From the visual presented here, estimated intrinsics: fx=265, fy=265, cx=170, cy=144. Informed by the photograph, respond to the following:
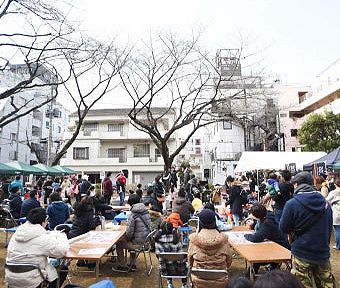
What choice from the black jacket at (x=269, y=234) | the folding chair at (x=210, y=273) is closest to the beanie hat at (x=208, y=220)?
the folding chair at (x=210, y=273)

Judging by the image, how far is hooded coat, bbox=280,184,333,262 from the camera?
2.67 meters

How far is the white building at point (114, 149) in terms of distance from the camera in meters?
27.9

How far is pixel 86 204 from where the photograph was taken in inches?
186

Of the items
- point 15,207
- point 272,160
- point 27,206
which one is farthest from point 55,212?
point 272,160

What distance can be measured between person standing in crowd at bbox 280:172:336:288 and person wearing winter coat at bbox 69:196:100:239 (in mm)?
3340

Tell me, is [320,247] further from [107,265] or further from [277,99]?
[277,99]

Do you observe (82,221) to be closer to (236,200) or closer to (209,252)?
(209,252)

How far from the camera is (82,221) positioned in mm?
4801

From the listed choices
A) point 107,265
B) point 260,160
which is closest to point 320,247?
point 107,265

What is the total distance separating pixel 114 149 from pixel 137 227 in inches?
972

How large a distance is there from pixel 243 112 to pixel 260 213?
1399 centimetres

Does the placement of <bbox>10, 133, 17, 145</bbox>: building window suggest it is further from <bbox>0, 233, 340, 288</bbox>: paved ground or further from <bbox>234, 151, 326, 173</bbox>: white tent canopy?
<bbox>0, 233, 340, 288</bbox>: paved ground

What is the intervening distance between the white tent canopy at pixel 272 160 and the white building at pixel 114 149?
16573mm

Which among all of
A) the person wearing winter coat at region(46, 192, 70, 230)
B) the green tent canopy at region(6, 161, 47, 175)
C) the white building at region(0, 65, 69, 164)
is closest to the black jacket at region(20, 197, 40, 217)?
the person wearing winter coat at region(46, 192, 70, 230)
